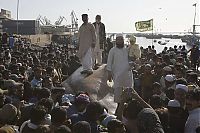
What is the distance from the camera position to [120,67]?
8094mm

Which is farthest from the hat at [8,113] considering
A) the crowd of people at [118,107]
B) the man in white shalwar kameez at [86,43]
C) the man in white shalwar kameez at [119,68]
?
the man in white shalwar kameez at [86,43]

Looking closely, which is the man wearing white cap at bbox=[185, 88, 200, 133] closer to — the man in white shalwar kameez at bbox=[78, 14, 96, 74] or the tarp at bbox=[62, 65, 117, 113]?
the tarp at bbox=[62, 65, 117, 113]

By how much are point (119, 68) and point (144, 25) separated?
622 inches

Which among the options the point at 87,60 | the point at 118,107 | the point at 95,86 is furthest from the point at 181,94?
the point at 87,60

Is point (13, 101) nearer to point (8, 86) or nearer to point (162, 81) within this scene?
point (8, 86)

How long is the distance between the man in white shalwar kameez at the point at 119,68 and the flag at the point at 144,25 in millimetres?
15237

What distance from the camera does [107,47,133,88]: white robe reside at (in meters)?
8.04

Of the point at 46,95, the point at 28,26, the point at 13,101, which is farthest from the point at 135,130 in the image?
the point at 28,26

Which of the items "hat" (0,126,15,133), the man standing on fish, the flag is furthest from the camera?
the flag

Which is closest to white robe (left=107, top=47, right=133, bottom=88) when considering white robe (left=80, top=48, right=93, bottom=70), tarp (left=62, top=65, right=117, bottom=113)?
tarp (left=62, top=65, right=117, bottom=113)

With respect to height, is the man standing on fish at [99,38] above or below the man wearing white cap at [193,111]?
above

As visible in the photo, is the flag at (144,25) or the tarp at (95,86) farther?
the flag at (144,25)

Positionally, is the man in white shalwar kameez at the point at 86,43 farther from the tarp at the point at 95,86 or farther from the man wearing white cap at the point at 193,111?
the man wearing white cap at the point at 193,111

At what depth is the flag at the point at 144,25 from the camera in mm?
23109
